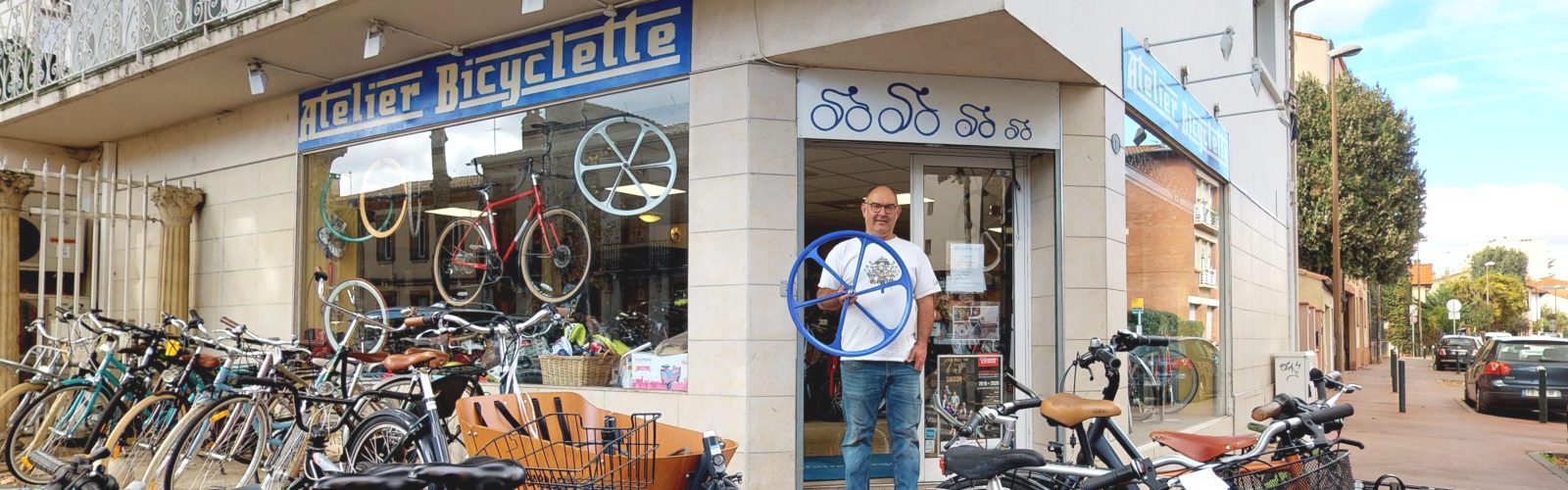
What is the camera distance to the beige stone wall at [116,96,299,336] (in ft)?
30.0

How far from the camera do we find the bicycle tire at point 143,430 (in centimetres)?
588

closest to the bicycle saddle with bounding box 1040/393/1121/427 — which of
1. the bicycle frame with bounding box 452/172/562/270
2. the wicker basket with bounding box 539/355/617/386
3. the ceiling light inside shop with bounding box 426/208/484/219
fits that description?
the wicker basket with bounding box 539/355/617/386

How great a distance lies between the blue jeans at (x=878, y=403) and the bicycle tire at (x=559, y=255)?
2.77 meters

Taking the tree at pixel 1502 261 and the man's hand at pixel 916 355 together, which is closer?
the man's hand at pixel 916 355

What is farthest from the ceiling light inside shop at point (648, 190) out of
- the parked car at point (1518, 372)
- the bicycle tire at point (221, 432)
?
the parked car at point (1518, 372)

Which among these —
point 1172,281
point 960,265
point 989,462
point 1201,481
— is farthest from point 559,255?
point 1172,281

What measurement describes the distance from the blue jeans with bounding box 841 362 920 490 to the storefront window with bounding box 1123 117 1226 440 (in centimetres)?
340

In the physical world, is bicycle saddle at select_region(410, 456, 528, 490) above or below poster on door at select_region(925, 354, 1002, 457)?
above

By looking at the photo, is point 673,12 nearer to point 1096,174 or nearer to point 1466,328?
point 1096,174

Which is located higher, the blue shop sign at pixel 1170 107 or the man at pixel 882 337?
the blue shop sign at pixel 1170 107

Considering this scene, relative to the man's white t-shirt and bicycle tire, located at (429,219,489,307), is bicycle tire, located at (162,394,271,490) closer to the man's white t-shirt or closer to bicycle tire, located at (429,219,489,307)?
bicycle tire, located at (429,219,489,307)

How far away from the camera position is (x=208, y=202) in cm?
1000

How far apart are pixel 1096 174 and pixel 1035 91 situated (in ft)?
2.35

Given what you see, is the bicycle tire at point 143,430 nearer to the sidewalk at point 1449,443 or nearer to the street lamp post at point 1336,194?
the sidewalk at point 1449,443
